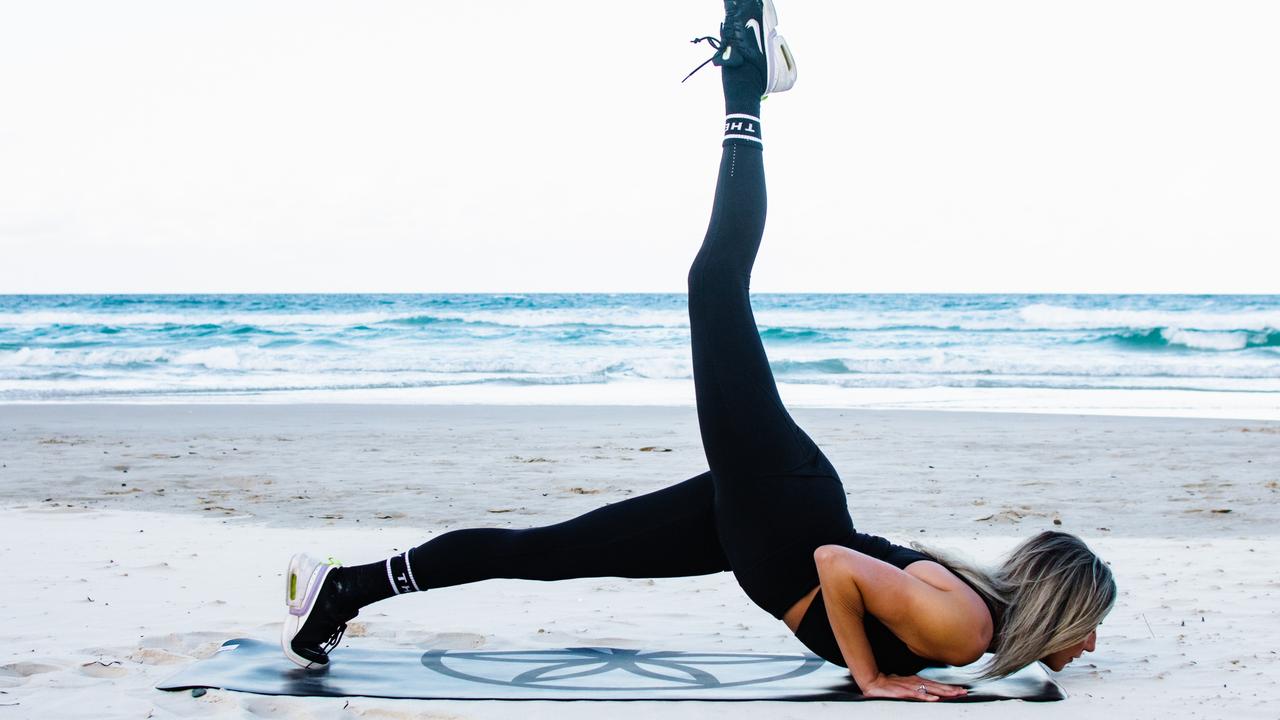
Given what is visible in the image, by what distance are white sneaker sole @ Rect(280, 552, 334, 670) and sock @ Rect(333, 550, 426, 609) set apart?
6 centimetres

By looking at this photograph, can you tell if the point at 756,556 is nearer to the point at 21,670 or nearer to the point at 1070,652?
the point at 1070,652

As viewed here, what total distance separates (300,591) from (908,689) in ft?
5.98

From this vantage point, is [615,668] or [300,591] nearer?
[300,591]

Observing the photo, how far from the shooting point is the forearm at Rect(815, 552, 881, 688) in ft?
9.20

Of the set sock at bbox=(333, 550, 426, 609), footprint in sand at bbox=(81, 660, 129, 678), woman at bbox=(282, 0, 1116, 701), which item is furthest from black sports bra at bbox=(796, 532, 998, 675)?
footprint in sand at bbox=(81, 660, 129, 678)

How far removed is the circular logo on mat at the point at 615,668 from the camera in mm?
3279

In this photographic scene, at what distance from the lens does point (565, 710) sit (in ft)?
9.92

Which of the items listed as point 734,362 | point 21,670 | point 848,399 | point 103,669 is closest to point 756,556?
point 734,362

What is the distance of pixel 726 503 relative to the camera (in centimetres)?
300
